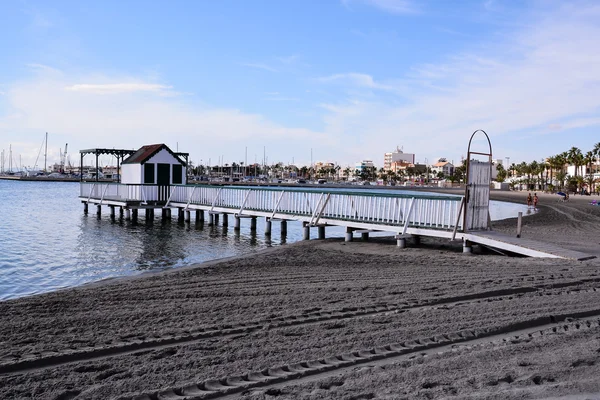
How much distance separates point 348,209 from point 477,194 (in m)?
5.26

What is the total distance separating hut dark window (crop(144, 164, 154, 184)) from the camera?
102 ft

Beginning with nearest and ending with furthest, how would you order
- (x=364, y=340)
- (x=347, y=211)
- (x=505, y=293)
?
(x=364, y=340) < (x=505, y=293) < (x=347, y=211)

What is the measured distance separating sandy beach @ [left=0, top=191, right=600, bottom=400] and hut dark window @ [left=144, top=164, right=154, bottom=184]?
21.4m

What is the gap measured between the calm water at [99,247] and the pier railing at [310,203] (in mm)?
1338

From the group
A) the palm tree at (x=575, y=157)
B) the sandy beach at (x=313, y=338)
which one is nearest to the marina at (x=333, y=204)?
the sandy beach at (x=313, y=338)

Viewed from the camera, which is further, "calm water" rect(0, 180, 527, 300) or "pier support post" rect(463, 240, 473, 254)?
"pier support post" rect(463, 240, 473, 254)

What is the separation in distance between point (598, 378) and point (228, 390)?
3383 mm

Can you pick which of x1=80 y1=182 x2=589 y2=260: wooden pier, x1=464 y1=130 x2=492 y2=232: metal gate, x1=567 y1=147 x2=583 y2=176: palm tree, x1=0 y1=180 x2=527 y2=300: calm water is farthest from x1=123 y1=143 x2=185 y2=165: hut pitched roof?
x1=567 y1=147 x2=583 y2=176: palm tree

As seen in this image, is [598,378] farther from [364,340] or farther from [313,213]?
[313,213]

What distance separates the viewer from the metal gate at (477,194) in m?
15.7

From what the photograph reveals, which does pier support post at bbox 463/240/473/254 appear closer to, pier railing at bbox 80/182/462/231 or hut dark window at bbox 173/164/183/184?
pier railing at bbox 80/182/462/231

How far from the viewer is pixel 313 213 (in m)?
20.6

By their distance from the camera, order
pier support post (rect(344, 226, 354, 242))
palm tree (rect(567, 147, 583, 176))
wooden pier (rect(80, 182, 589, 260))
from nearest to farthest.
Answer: wooden pier (rect(80, 182, 589, 260))
pier support post (rect(344, 226, 354, 242))
palm tree (rect(567, 147, 583, 176))

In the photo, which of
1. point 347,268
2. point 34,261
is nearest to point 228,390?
point 347,268
